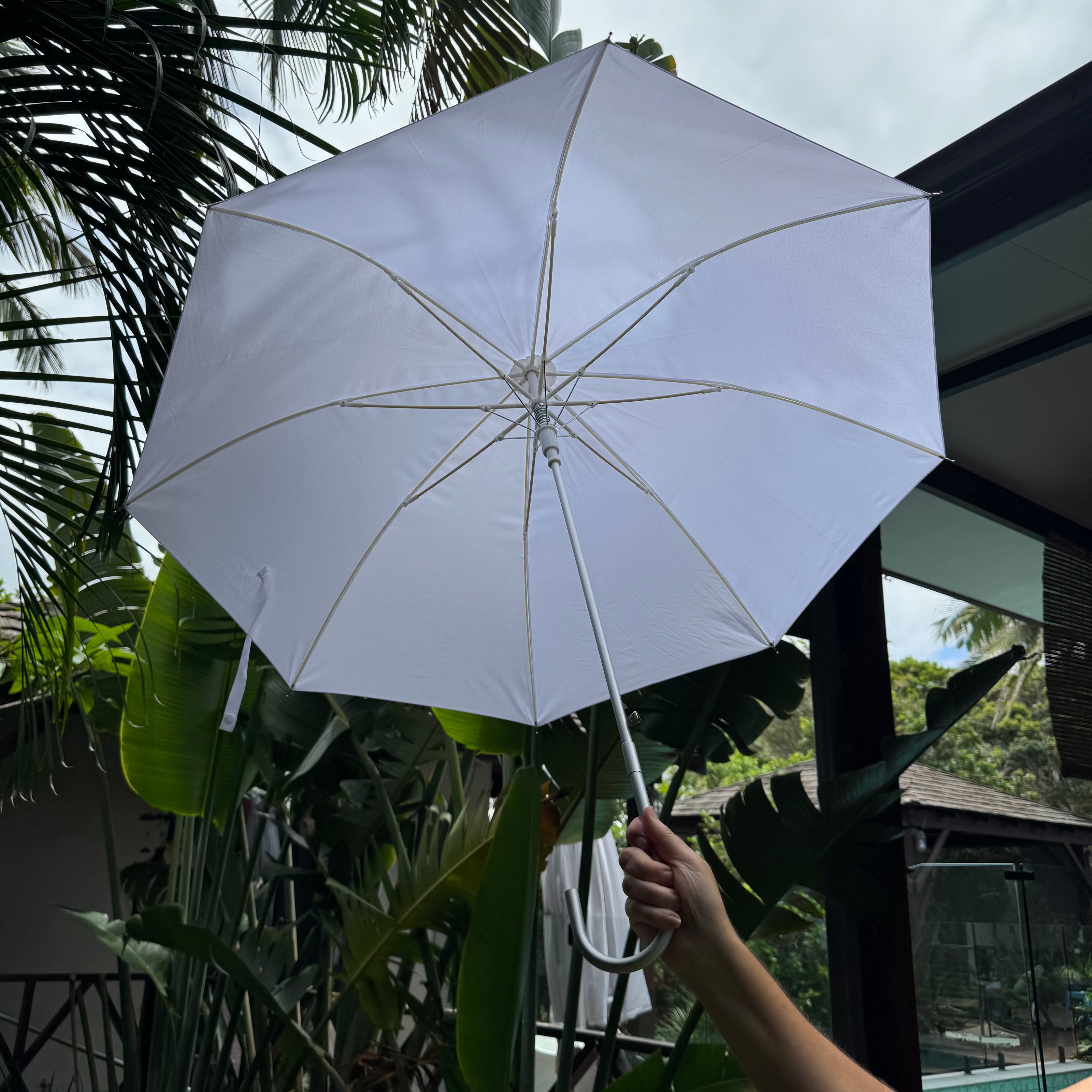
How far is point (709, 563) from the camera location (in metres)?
2.00

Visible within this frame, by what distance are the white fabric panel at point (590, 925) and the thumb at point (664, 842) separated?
4.09 m

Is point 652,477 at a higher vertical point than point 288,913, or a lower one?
higher

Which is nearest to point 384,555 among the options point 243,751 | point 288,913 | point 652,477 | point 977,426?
point 652,477

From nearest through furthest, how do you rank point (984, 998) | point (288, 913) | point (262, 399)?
1. point (262, 399)
2. point (984, 998)
3. point (288, 913)

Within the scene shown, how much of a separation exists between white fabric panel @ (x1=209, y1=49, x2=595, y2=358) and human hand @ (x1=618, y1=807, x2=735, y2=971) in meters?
1.06

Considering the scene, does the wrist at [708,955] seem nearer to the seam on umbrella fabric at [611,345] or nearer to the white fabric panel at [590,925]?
the seam on umbrella fabric at [611,345]

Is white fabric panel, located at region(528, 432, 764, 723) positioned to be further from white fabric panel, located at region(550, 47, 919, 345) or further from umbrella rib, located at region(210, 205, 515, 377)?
white fabric panel, located at region(550, 47, 919, 345)

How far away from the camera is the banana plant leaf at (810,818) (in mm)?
2676

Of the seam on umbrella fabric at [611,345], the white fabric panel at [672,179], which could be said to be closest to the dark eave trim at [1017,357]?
the white fabric panel at [672,179]

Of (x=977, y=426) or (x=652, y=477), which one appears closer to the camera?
(x=652, y=477)

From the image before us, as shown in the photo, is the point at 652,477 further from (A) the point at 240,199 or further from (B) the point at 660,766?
(B) the point at 660,766

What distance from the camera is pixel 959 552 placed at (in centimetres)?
393

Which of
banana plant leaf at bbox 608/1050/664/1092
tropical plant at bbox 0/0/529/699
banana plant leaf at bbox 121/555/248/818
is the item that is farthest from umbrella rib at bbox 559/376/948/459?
banana plant leaf at bbox 121/555/248/818

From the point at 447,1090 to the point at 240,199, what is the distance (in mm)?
→ 2889
